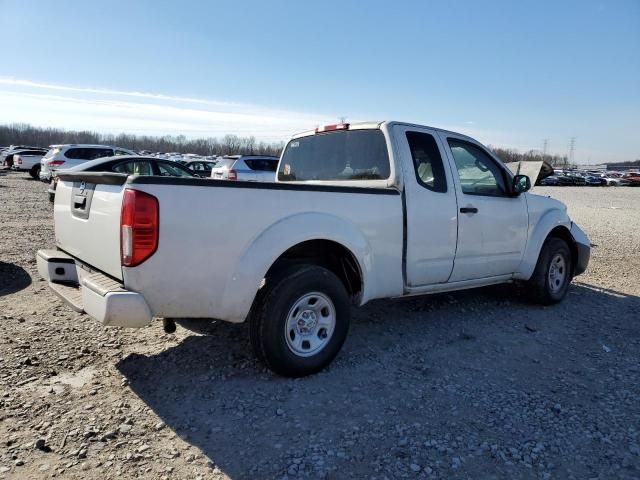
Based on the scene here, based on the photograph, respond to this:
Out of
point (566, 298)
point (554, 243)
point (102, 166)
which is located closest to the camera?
point (554, 243)

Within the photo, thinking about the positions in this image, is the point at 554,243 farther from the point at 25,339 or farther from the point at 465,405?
the point at 25,339

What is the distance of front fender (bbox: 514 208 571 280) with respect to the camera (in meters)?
5.52

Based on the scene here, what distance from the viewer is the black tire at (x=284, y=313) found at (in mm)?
3459

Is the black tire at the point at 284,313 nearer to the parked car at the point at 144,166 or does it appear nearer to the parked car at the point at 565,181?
the parked car at the point at 144,166

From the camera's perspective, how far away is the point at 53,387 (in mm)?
3404

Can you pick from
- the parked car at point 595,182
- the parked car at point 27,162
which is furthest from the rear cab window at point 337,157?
the parked car at point 595,182

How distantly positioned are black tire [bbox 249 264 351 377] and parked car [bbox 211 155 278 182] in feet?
44.6

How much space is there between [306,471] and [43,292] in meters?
4.29

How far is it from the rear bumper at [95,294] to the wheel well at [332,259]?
3.61 ft

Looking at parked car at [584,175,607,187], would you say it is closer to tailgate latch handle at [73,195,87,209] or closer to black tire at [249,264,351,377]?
black tire at [249,264,351,377]

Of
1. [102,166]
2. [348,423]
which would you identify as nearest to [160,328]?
[348,423]

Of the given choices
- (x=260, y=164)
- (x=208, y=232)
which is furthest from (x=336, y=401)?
(x=260, y=164)

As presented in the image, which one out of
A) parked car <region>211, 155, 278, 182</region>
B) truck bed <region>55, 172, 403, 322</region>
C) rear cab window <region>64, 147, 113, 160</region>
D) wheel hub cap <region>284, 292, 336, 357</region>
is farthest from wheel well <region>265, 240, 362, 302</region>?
rear cab window <region>64, 147, 113, 160</region>

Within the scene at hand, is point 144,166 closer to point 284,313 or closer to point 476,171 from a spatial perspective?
point 476,171
